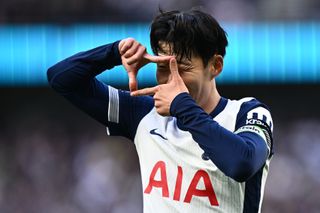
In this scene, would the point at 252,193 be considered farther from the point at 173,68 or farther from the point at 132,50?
the point at 132,50

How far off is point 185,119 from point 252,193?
401mm

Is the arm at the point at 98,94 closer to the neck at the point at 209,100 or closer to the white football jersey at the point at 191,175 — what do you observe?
the white football jersey at the point at 191,175

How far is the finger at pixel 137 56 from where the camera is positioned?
243cm

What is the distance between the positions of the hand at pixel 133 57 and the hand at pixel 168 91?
8cm

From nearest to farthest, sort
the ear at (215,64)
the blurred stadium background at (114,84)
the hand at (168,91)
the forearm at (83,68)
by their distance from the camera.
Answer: the hand at (168,91), the ear at (215,64), the forearm at (83,68), the blurred stadium background at (114,84)

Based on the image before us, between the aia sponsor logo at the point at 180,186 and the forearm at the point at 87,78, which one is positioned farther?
the forearm at the point at 87,78

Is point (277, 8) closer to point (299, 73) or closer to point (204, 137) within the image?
point (299, 73)

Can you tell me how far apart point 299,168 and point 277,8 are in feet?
5.38

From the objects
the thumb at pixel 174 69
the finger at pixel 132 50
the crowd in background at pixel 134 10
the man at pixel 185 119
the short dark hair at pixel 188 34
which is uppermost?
the short dark hair at pixel 188 34

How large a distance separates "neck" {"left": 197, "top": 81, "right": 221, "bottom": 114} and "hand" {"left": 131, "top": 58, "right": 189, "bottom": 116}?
22cm

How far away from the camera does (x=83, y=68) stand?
8.77ft

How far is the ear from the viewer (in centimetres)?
252

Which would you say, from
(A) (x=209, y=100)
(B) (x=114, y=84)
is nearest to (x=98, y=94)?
(A) (x=209, y=100)

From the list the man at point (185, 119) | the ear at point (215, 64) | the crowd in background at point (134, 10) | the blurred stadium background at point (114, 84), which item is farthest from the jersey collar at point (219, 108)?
the crowd in background at point (134, 10)
